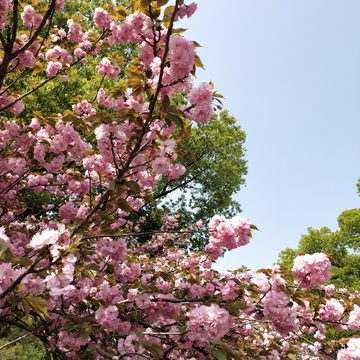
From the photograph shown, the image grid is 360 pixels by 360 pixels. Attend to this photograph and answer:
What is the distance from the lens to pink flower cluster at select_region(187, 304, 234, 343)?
80.0 inches

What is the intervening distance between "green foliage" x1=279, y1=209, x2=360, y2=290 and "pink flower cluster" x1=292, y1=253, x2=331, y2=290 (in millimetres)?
14290

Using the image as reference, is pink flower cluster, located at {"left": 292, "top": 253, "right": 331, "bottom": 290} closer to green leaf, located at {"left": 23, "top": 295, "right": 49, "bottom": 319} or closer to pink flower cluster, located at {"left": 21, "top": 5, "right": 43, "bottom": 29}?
green leaf, located at {"left": 23, "top": 295, "right": 49, "bottom": 319}

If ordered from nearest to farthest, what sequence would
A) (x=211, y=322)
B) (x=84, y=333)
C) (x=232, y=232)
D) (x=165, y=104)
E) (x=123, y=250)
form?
(x=165, y=104)
(x=84, y=333)
(x=211, y=322)
(x=232, y=232)
(x=123, y=250)

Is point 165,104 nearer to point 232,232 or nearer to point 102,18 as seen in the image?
point 232,232

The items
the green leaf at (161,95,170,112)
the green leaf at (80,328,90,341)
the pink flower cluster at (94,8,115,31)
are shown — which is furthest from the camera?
the pink flower cluster at (94,8,115,31)

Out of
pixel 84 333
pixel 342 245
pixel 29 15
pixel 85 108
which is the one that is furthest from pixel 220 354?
pixel 342 245

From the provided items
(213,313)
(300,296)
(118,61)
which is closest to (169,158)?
(213,313)

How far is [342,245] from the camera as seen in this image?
17891 millimetres

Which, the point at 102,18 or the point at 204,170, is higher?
the point at 204,170

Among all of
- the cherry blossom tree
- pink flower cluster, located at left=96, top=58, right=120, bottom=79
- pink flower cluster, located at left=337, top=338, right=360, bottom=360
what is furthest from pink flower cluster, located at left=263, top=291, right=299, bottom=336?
pink flower cluster, located at left=96, top=58, right=120, bottom=79

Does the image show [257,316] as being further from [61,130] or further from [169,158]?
[61,130]

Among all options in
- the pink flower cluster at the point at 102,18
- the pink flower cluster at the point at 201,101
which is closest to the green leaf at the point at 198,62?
the pink flower cluster at the point at 201,101

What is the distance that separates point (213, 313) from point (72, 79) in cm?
1036

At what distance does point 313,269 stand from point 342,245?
61.2 feet
